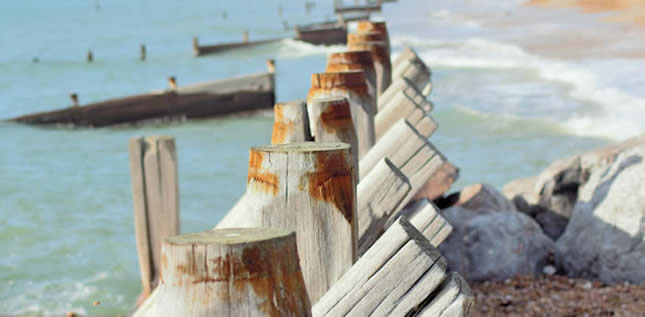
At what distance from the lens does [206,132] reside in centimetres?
2039

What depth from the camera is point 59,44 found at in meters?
64.8

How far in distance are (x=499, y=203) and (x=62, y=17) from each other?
107486 millimetres

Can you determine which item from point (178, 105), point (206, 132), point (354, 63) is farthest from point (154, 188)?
point (178, 105)

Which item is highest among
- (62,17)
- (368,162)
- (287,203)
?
(287,203)

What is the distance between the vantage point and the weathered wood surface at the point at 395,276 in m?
1.69

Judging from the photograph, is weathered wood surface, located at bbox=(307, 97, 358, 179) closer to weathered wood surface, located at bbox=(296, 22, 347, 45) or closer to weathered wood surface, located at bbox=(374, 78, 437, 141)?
weathered wood surface, located at bbox=(374, 78, 437, 141)

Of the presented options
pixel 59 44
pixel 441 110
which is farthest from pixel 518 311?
pixel 59 44

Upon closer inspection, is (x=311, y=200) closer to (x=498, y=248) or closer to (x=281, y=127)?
(x=281, y=127)

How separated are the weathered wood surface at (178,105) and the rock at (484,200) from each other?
14741 millimetres

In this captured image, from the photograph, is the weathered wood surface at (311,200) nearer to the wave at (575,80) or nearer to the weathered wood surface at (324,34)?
the wave at (575,80)

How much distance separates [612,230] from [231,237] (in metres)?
4.68

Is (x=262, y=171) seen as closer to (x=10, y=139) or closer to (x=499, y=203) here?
(x=499, y=203)

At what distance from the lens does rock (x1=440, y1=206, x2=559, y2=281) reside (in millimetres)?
5566

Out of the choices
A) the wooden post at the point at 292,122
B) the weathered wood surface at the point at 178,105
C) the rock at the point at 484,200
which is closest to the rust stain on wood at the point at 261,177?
the wooden post at the point at 292,122
